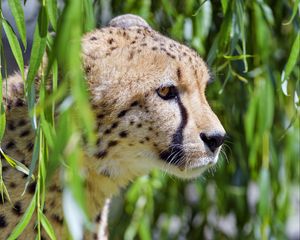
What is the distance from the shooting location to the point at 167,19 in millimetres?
4000

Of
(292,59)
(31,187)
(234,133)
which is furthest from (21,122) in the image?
(234,133)

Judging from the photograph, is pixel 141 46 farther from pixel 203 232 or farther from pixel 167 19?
pixel 203 232

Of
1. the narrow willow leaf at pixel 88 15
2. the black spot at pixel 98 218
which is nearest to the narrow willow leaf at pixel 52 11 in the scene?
the narrow willow leaf at pixel 88 15

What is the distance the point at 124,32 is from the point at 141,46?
0.30 feet

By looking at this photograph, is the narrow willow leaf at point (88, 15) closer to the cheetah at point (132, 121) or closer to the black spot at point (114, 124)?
the cheetah at point (132, 121)

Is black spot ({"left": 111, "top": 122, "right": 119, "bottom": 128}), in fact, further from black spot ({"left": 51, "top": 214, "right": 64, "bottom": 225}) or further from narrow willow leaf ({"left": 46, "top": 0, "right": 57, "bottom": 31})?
narrow willow leaf ({"left": 46, "top": 0, "right": 57, "bottom": 31})

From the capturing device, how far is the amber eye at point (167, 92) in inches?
115

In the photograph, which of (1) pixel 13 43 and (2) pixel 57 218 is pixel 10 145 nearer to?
(2) pixel 57 218

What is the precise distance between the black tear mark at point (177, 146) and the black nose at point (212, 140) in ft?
0.20

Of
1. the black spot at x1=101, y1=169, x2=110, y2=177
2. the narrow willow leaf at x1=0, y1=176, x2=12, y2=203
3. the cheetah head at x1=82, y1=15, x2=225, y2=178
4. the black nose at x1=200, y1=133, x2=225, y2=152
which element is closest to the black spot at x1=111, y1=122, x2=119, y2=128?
the cheetah head at x1=82, y1=15, x2=225, y2=178

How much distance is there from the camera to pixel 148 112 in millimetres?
2928

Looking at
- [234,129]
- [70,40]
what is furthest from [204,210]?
[70,40]

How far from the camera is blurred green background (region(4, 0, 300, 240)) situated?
358cm

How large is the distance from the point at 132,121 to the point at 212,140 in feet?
0.71
